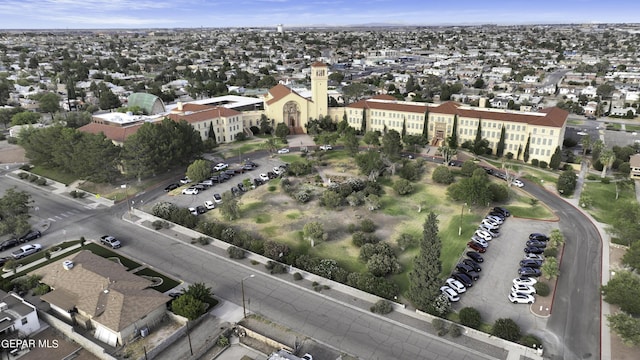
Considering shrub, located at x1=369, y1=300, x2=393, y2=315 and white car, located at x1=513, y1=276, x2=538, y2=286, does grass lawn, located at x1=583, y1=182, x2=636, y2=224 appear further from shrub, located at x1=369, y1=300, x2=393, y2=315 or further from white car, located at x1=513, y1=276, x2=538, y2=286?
shrub, located at x1=369, y1=300, x2=393, y2=315

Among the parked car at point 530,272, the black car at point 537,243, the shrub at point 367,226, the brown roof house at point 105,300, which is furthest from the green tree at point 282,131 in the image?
the parked car at point 530,272

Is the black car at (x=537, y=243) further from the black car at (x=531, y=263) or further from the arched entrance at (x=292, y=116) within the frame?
the arched entrance at (x=292, y=116)

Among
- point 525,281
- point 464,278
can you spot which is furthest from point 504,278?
point 464,278

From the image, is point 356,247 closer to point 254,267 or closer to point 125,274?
point 254,267

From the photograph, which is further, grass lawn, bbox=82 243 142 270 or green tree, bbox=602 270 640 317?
grass lawn, bbox=82 243 142 270

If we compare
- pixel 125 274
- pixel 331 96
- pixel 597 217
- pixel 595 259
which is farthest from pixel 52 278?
pixel 331 96

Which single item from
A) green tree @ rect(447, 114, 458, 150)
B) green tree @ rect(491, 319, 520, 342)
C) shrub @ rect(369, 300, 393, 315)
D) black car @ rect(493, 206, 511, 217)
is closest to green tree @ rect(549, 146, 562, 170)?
green tree @ rect(447, 114, 458, 150)
